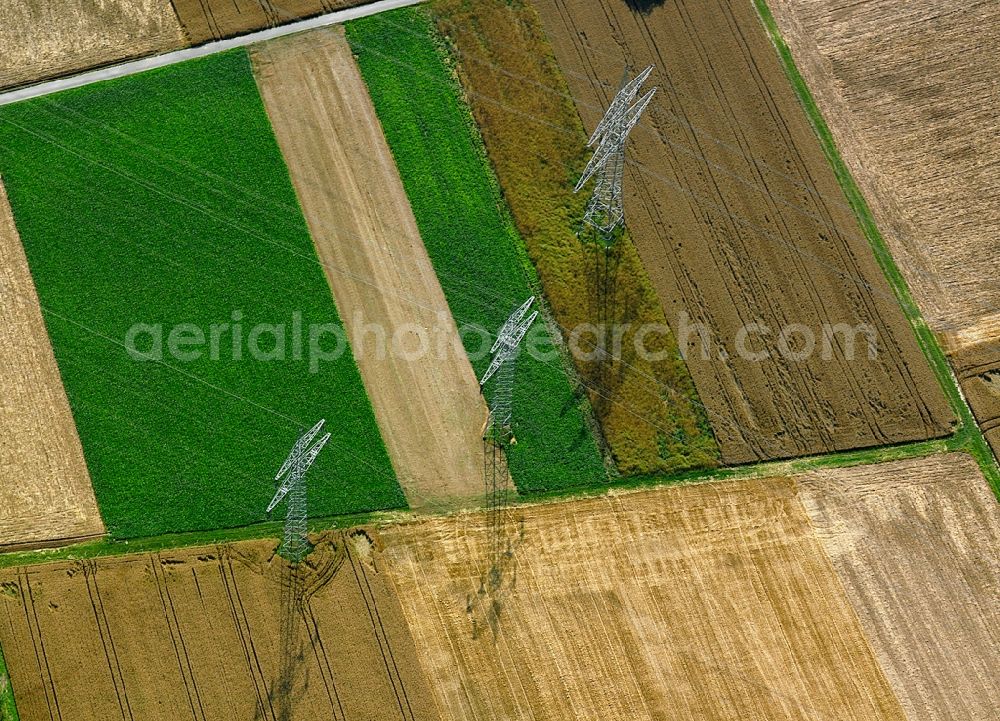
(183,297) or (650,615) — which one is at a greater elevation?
(183,297)

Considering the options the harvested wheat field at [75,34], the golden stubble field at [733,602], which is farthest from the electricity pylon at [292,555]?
the harvested wheat field at [75,34]

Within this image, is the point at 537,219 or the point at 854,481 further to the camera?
the point at 537,219

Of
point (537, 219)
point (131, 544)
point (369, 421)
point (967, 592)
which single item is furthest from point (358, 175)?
point (967, 592)

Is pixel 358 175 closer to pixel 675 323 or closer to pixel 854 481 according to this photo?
pixel 675 323

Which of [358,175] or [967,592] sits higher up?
[358,175]

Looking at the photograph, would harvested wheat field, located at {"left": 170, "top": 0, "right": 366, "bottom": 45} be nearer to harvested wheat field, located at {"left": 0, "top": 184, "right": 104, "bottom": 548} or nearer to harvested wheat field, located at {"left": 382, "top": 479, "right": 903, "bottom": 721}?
harvested wheat field, located at {"left": 0, "top": 184, "right": 104, "bottom": 548}

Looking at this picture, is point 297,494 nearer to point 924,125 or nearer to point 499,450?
point 499,450

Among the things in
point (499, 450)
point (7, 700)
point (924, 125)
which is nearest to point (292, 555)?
point (499, 450)
